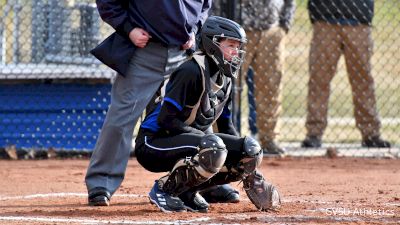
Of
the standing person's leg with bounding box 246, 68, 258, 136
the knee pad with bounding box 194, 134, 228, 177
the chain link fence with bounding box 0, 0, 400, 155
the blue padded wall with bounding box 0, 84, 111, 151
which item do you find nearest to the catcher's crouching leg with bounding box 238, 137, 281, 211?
the knee pad with bounding box 194, 134, 228, 177

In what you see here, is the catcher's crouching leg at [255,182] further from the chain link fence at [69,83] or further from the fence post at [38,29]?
the fence post at [38,29]

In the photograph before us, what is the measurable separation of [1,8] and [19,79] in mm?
1487

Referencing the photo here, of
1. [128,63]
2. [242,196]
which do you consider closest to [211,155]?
[128,63]

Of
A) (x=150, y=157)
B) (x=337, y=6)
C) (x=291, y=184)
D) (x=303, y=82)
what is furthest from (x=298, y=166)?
(x=303, y=82)

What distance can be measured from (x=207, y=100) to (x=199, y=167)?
0.46 meters

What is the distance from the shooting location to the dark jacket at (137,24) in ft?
20.5

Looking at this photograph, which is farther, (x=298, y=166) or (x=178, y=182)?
(x=298, y=166)

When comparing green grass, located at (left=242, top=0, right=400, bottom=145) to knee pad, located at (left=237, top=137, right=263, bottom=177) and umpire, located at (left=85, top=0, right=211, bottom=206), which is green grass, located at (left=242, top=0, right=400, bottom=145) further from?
knee pad, located at (left=237, top=137, right=263, bottom=177)

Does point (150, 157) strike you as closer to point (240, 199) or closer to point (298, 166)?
point (240, 199)

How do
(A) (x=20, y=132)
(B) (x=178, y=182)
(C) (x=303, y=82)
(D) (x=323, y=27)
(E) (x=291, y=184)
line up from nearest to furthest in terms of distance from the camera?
(B) (x=178, y=182) < (E) (x=291, y=184) < (A) (x=20, y=132) < (D) (x=323, y=27) < (C) (x=303, y=82)

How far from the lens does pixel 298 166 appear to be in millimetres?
9070

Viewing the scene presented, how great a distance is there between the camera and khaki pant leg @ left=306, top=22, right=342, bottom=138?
10305 millimetres

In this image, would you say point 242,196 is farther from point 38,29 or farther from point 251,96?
point 251,96

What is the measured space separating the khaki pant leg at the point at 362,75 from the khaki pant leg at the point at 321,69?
0.13 m
